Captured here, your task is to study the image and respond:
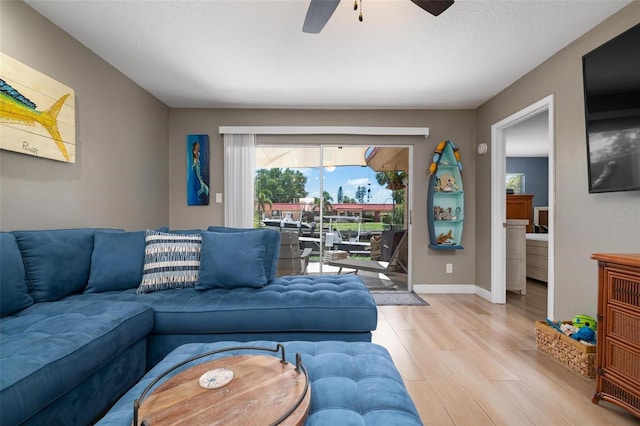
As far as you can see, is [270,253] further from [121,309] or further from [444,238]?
[444,238]

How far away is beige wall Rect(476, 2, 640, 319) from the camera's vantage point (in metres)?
2.02

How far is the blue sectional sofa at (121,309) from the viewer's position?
3.88ft

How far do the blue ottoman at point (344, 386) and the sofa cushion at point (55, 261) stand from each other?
1.18 m

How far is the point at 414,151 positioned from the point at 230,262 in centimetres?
298

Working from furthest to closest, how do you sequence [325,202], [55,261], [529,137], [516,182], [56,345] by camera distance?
[516,182], [529,137], [325,202], [55,261], [56,345]

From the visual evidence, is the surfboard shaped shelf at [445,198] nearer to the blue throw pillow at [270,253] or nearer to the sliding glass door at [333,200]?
the sliding glass door at [333,200]

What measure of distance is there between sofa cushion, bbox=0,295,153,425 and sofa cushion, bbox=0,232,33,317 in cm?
6

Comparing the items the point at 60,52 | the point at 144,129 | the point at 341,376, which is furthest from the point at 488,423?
the point at 144,129

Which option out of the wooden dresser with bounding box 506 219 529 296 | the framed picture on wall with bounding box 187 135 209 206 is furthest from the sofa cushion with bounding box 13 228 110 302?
the wooden dresser with bounding box 506 219 529 296

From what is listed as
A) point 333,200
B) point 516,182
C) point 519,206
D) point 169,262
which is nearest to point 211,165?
point 333,200

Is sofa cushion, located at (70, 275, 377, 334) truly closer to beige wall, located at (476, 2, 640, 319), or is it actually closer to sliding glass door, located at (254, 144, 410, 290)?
beige wall, located at (476, 2, 640, 319)

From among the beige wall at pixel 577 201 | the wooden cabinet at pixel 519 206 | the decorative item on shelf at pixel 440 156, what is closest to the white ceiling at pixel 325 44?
the beige wall at pixel 577 201

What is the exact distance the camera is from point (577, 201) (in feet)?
7.80

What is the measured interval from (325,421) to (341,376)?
26cm
